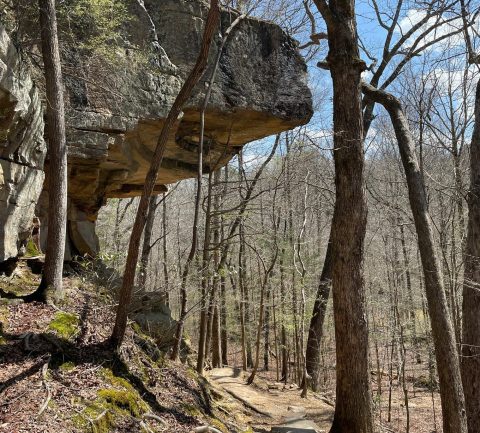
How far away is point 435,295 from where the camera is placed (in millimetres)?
7062

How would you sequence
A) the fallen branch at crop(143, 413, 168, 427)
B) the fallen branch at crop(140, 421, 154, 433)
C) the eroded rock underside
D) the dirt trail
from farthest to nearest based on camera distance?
the dirt trail → the eroded rock underside → the fallen branch at crop(143, 413, 168, 427) → the fallen branch at crop(140, 421, 154, 433)

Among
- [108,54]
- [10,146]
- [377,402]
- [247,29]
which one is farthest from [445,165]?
[10,146]

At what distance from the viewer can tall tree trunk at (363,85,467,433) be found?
22.0 ft

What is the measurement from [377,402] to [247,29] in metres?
11.2

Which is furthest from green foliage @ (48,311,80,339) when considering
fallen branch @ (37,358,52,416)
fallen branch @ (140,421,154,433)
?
fallen branch @ (140,421,154,433)

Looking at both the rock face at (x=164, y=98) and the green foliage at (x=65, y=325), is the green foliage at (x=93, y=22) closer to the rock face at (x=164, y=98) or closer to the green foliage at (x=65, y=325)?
the rock face at (x=164, y=98)

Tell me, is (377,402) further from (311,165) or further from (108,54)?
(108,54)

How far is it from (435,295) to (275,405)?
5.64 m

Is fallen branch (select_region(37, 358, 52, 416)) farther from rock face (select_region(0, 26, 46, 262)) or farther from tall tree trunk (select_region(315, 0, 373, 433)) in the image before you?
tall tree trunk (select_region(315, 0, 373, 433))

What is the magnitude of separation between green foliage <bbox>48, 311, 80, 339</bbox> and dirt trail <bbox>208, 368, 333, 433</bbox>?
3.81 m

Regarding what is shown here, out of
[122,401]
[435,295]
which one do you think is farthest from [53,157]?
[435,295]

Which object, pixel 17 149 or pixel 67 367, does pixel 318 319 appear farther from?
pixel 17 149

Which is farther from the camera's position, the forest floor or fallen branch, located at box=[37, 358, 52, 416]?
the forest floor

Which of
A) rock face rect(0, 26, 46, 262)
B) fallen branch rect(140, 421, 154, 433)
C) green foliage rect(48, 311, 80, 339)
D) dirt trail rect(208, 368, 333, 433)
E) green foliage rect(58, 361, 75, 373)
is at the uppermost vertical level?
rock face rect(0, 26, 46, 262)
